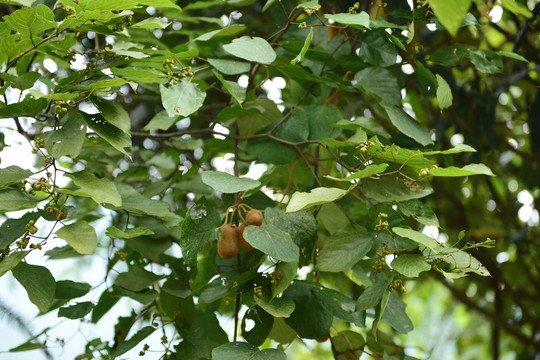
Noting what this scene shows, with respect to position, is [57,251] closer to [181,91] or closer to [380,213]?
[181,91]

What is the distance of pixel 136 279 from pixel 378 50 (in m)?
0.49

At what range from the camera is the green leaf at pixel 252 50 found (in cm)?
65

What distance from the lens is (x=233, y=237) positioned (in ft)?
2.17

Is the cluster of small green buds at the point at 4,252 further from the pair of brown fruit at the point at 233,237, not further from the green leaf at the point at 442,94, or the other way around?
the green leaf at the point at 442,94

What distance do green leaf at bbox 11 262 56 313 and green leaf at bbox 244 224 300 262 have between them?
243 millimetres

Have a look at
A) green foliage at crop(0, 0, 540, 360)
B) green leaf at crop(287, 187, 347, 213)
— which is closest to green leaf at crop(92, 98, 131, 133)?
green foliage at crop(0, 0, 540, 360)

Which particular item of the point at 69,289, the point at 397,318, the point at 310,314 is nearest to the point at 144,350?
the point at 69,289

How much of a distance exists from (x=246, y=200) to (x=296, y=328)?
19cm

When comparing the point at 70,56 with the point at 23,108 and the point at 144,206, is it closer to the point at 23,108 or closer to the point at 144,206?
the point at 23,108

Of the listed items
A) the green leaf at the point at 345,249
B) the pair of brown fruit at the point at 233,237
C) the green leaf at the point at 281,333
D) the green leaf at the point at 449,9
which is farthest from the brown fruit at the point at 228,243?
the green leaf at the point at 449,9

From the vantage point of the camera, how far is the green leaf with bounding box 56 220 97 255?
1.97 feet

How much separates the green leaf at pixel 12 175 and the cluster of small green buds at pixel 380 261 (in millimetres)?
424

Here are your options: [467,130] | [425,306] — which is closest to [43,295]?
[467,130]

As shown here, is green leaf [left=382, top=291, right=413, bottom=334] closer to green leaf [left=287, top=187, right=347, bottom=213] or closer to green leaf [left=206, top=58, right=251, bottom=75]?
green leaf [left=287, top=187, right=347, bottom=213]
